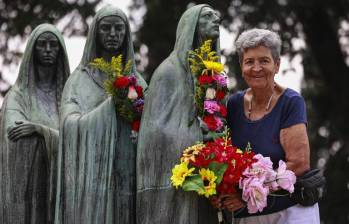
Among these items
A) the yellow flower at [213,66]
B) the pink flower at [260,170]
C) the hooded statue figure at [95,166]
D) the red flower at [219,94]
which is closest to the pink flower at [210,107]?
the red flower at [219,94]

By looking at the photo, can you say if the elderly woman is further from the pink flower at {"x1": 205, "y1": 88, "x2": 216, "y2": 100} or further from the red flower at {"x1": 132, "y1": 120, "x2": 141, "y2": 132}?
the red flower at {"x1": 132, "y1": 120, "x2": 141, "y2": 132}

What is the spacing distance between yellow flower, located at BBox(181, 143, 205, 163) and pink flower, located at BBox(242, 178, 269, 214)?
498 millimetres

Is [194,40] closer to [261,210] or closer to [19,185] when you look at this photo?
[261,210]

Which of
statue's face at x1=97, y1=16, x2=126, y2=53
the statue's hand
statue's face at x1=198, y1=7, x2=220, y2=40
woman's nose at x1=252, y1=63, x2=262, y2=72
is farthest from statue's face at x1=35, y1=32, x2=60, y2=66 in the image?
woman's nose at x1=252, y1=63, x2=262, y2=72

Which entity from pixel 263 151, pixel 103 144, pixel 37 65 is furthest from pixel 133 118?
pixel 37 65

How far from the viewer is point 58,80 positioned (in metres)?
11.9

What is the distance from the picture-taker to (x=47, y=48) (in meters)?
11.8

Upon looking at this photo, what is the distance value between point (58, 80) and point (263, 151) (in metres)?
2.94

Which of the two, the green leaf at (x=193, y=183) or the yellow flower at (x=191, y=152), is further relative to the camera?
the yellow flower at (x=191, y=152)

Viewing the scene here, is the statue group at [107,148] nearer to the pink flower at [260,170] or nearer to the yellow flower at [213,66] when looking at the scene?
the yellow flower at [213,66]

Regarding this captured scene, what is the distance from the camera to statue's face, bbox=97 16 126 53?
35.1 feet

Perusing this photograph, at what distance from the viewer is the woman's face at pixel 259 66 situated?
9867mm

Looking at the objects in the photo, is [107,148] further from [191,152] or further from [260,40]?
[260,40]

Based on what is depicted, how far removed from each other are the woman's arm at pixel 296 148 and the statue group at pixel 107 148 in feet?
2.59
